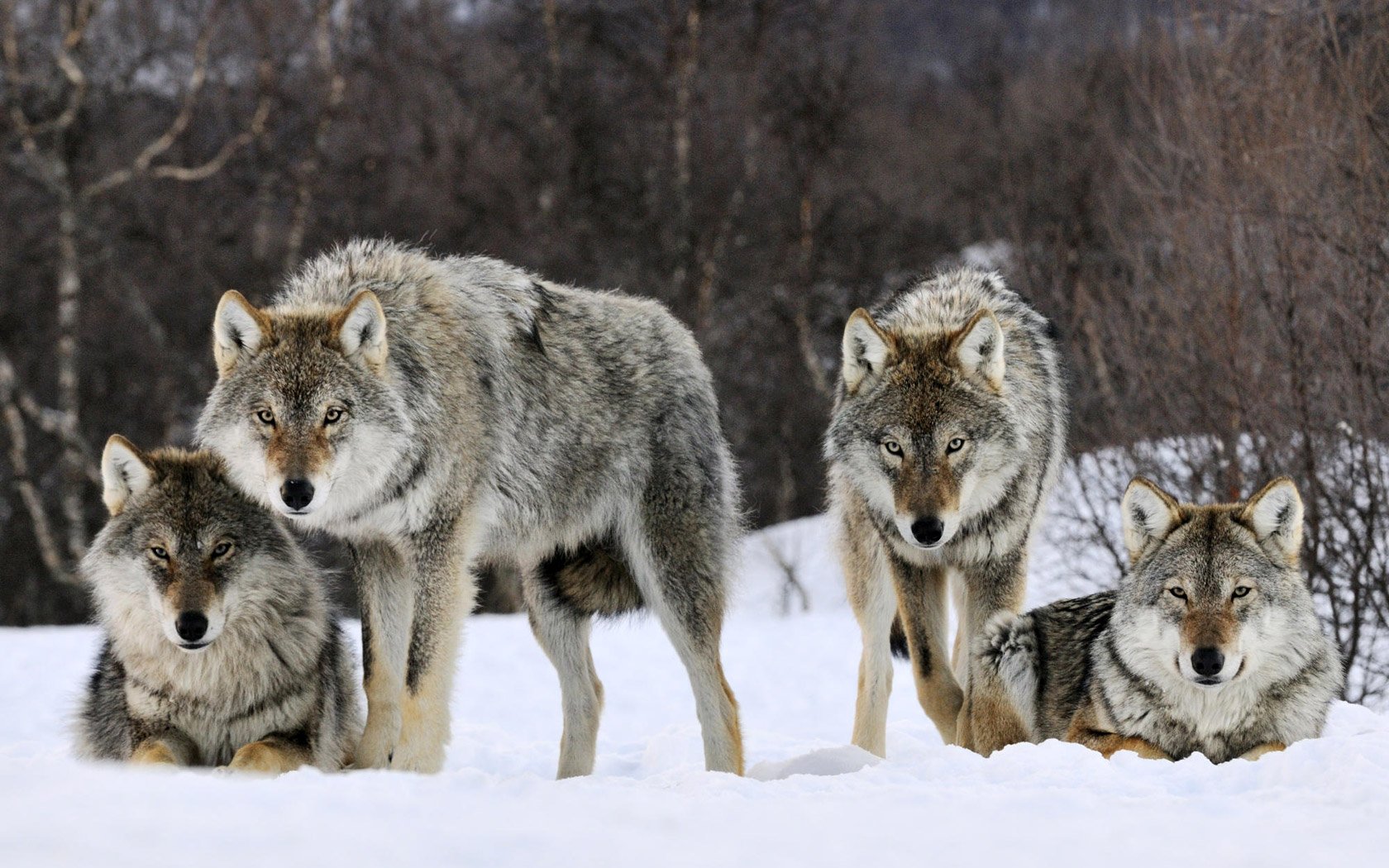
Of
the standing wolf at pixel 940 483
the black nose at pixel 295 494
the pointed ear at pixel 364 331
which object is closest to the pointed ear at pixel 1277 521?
the standing wolf at pixel 940 483

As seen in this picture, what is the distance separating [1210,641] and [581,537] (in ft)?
7.91

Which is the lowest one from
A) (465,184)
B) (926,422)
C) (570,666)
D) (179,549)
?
(570,666)

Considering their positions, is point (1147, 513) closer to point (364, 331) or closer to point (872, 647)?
point (872, 647)

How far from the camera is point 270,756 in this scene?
4496 millimetres

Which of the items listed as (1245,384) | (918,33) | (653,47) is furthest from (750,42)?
(918,33)

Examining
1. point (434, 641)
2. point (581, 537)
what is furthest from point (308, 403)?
point (581, 537)

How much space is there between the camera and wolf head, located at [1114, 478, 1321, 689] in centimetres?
450

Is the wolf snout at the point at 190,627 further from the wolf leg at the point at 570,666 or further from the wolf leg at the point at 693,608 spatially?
the wolf leg at the point at 693,608

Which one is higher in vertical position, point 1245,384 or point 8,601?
point 1245,384

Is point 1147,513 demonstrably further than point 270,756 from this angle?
Yes

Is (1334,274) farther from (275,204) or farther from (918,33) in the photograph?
(918,33)

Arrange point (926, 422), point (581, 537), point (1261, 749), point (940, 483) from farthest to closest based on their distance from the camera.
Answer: point (581, 537) → point (926, 422) → point (940, 483) → point (1261, 749)

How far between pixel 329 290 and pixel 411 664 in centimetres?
149

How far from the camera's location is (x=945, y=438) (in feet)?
16.9
